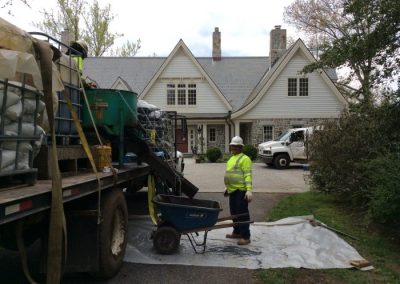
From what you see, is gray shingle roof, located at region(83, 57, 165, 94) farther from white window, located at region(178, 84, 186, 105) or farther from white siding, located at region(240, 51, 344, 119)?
white siding, located at region(240, 51, 344, 119)

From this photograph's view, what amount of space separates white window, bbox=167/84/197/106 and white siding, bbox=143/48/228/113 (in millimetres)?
251

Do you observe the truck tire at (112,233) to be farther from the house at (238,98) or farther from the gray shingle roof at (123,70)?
the gray shingle roof at (123,70)

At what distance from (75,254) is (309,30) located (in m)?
40.1

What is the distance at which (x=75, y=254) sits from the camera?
203 inches

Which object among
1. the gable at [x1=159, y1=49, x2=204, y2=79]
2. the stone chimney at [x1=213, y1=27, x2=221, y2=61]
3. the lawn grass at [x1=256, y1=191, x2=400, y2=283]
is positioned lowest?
the lawn grass at [x1=256, y1=191, x2=400, y2=283]

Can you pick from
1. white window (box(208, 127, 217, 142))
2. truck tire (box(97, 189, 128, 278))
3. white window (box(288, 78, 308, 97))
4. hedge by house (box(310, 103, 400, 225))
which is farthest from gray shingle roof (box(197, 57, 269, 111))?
truck tire (box(97, 189, 128, 278))

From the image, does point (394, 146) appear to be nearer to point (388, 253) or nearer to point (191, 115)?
point (388, 253)

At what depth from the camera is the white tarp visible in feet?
21.6

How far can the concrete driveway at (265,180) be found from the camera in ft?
49.8

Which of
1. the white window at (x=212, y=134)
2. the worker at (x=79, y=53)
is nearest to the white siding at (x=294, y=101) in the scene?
the white window at (x=212, y=134)

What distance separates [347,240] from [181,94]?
26260 millimetres

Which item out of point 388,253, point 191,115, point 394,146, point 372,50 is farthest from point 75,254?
point 191,115

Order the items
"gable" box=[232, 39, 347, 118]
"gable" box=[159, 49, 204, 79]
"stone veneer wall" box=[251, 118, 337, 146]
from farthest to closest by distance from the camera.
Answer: "gable" box=[159, 49, 204, 79]
"stone veneer wall" box=[251, 118, 337, 146]
"gable" box=[232, 39, 347, 118]

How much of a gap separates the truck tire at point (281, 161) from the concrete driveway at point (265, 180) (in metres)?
0.40
